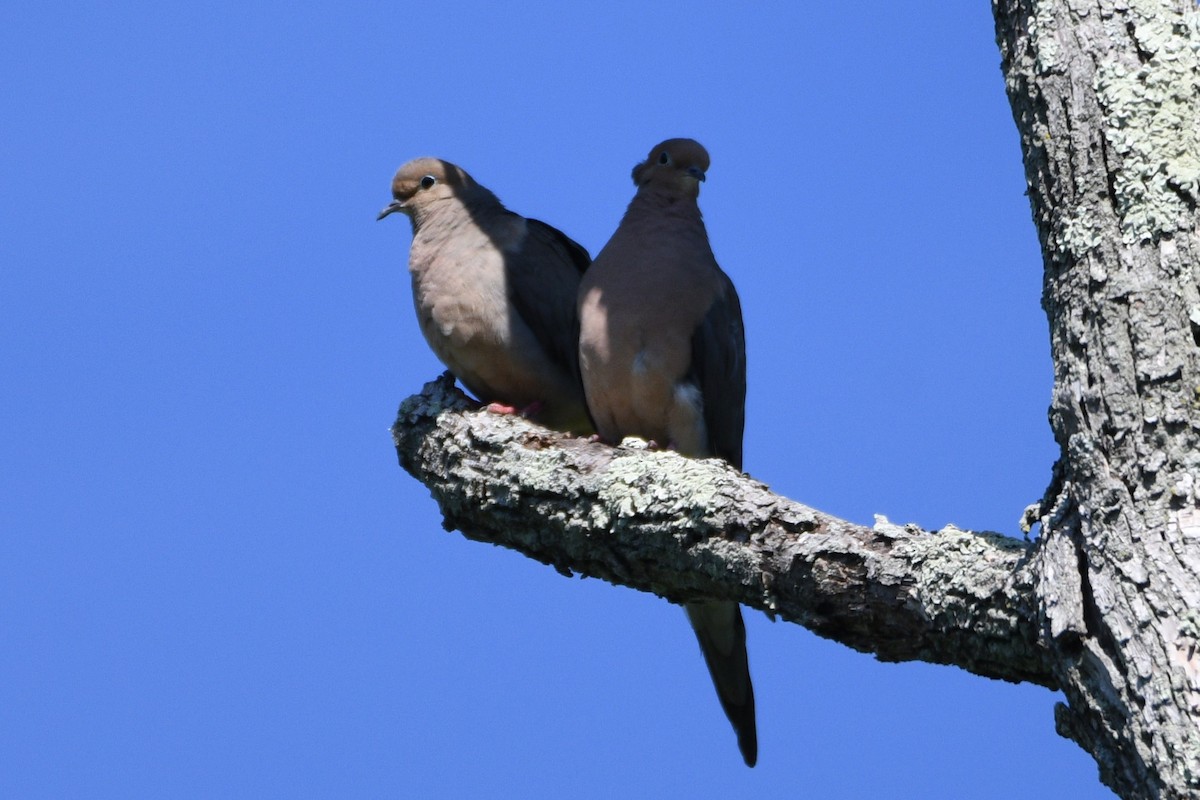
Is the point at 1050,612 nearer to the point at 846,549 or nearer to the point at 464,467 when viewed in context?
the point at 846,549

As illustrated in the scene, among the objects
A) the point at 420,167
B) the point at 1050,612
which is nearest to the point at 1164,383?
the point at 1050,612

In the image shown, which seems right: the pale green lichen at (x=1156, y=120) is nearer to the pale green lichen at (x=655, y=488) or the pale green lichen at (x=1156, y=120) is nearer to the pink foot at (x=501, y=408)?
the pale green lichen at (x=655, y=488)

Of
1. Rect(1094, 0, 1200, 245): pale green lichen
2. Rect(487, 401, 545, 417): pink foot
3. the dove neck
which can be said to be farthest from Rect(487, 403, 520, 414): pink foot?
Rect(1094, 0, 1200, 245): pale green lichen

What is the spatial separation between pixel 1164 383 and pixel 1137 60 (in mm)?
851

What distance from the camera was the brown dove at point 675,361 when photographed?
6332mm

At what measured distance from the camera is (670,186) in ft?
22.9

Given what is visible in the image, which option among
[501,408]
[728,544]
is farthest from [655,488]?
[501,408]

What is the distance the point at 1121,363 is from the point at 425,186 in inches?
182

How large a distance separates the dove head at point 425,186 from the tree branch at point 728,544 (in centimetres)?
178

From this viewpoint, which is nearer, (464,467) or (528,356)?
(464,467)

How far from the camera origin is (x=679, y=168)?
697 cm

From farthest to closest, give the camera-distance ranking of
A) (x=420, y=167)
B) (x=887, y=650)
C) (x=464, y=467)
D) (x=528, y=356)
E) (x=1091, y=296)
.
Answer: (x=420, y=167), (x=528, y=356), (x=464, y=467), (x=887, y=650), (x=1091, y=296)

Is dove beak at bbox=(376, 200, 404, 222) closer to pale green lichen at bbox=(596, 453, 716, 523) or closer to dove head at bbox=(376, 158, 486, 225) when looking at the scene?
dove head at bbox=(376, 158, 486, 225)

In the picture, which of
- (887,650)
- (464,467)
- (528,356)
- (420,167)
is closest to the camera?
(887,650)
